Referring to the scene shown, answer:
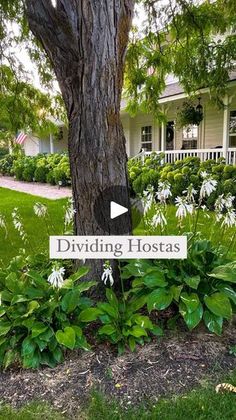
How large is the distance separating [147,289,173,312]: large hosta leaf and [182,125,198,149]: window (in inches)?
486

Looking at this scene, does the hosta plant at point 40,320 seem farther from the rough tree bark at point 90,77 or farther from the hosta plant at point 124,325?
the rough tree bark at point 90,77

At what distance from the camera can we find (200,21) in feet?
16.7

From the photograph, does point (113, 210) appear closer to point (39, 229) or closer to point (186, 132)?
point (39, 229)

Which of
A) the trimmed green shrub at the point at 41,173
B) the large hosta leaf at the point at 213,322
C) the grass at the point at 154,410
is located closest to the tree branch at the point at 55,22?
the large hosta leaf at the point at 213,322

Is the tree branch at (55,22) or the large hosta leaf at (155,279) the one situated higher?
the tree branch at (55,22)

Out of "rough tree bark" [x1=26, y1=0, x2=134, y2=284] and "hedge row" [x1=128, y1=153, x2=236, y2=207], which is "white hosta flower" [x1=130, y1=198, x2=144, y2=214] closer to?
"rough tree bark" [x1=26, y1=0, x2=134, y2=284]

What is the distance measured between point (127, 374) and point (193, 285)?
0.78 meters

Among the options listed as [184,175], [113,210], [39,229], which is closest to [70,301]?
[113,210]

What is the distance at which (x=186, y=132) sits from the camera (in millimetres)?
14633

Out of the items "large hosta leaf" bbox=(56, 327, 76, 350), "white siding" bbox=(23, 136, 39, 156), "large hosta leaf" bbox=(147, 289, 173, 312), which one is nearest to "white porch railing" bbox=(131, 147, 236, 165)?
"large hosta leaf" bbox=(147, 289, 173, 312)

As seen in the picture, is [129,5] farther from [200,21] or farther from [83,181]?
[200,21]

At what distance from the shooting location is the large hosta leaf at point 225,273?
2.75 m

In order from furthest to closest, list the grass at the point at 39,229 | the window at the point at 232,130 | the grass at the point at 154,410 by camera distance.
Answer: the window at the point at 232,130 < the grass at the point at 39,229 < the grass at the point at 154,410

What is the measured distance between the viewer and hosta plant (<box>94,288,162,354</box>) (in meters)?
2.65
